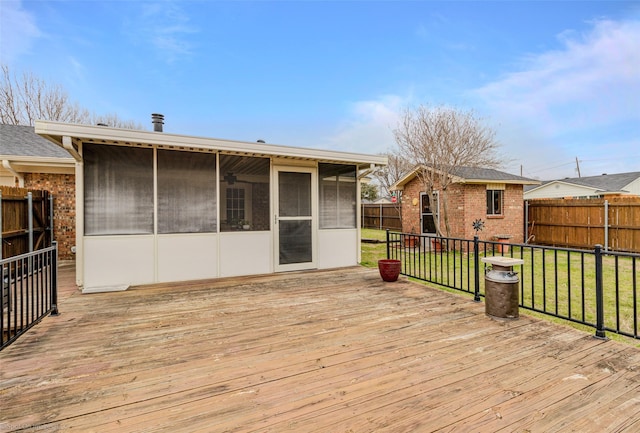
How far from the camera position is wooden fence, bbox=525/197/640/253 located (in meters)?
8.51

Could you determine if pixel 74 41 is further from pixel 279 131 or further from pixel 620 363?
pixel 620 363

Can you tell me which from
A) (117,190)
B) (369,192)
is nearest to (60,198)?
(117,190)

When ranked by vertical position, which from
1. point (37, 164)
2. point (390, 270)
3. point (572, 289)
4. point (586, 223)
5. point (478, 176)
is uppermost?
point (478, 176)

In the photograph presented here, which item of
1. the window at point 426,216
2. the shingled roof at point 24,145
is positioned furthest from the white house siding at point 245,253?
the window at point 426,216

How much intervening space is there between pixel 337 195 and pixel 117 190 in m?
4.01

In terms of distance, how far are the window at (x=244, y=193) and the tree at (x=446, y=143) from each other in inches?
248

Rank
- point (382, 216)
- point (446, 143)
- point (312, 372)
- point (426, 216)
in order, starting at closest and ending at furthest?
point (312, 372)
point (446, 143)
point (426, 216)
point (382, 216)

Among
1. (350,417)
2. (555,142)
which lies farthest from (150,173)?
(555,142)

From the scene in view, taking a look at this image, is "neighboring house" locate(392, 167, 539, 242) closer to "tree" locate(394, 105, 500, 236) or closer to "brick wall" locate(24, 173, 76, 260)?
"tree" locate(394, 105, 500, 236)

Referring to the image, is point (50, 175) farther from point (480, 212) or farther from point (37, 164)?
point (480, 212)

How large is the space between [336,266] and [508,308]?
3.64m

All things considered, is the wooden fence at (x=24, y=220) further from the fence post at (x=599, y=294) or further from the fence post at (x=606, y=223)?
the fence post at (x=606, y=223)

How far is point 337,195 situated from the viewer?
654 cm

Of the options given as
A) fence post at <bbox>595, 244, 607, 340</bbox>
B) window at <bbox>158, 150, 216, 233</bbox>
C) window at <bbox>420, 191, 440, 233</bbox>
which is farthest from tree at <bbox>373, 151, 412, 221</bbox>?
fence post at <bbox>595, 244, 607, 340</bbox>
